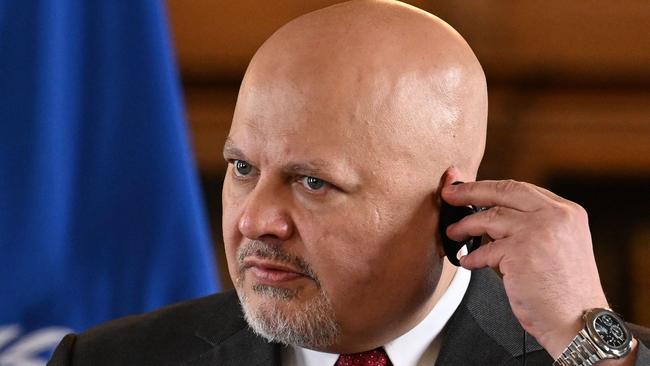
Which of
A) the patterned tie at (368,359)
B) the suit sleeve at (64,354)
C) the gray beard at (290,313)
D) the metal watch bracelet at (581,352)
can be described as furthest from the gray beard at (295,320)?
the suit sleeve at (64,354)

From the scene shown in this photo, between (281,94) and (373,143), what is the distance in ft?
0.49

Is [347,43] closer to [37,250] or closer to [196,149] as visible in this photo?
[37,250]

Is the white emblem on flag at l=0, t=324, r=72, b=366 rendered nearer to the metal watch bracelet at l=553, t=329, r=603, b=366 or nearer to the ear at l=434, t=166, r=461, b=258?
the ear at l=434, t=166, r=461, b=258

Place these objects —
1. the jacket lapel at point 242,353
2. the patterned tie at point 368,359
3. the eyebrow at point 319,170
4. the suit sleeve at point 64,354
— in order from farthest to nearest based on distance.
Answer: the suit sleeve at point 64,354
the jacket lapel at point 242,353
the patterned tie at point 368,359
the eyebrow at point 319,170

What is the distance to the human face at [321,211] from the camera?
1620 mm

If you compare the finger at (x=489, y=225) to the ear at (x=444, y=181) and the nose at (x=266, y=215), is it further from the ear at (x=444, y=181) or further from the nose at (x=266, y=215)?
the nose at (x=266, y=215)

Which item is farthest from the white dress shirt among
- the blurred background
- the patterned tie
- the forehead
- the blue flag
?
the blurred background

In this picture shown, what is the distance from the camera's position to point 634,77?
4.05 m

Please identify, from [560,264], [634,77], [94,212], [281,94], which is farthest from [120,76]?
[634,77]

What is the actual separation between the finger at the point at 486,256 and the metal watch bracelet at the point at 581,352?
0.16 meters

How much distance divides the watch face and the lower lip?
43cm

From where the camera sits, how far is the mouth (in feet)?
5.38

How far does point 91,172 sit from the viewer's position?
2.42m

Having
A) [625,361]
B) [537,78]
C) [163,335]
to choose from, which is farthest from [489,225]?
[537,78]
